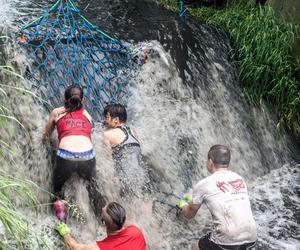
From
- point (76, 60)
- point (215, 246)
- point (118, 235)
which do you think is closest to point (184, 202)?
point (215, 246)

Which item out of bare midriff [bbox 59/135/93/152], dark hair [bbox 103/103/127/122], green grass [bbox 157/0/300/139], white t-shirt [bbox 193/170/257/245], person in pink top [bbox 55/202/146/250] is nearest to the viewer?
person in pink top [bbox 55/202/146/250]

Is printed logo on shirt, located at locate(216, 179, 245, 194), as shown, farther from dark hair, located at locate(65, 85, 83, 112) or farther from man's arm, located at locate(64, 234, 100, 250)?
dark hair, located at locate(65, 85, 83, 112)

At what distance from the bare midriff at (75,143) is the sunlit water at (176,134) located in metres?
0.43

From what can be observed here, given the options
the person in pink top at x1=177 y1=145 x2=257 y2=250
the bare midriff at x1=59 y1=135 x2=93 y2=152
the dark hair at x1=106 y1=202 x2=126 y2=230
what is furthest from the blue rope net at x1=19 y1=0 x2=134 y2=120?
the dark hair at x1=106 y1=202 x2=126 y2=230

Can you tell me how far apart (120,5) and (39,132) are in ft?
13.1

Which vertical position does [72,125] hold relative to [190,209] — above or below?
above

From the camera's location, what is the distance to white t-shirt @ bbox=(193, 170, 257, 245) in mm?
5027

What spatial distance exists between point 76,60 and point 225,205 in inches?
126

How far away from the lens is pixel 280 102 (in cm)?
922

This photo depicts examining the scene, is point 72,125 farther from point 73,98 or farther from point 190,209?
point 190,209

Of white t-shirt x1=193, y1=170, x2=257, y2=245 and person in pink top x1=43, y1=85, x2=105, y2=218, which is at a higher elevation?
person in pink top x1=43, y1=85, x2=105, y2=218

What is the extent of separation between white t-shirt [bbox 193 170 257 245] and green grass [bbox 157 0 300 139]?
4.00m

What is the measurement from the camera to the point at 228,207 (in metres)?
5.02

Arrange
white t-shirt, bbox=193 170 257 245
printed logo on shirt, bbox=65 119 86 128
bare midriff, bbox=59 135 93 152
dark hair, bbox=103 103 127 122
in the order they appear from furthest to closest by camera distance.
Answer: dark hair, bbox=103 103 127 122 → printed logo on shirt, bbox=65 119 86 128 → bare midriff, bbox=59 135 93 152 → white t-shirt, bbox=193 170 257 245
